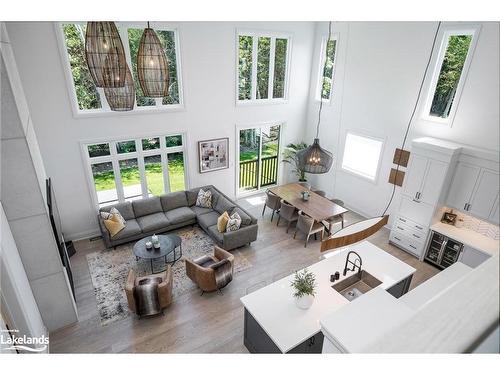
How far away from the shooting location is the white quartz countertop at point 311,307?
3.48m

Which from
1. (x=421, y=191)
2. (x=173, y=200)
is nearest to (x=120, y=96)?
(x=173, y=200)

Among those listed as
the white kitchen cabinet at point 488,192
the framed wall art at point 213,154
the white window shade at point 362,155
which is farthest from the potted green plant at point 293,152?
the white kitchen cabinet at point 488,192

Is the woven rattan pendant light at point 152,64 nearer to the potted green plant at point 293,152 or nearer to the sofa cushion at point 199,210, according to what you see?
the sofa cushion at point 199,210

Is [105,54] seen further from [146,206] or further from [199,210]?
[199,210]

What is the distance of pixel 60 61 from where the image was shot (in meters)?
5.84

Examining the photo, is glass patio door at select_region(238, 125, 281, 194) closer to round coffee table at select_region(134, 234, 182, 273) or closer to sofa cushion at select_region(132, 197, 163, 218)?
sofa cushion at select_region(132, 197, 163, 218)

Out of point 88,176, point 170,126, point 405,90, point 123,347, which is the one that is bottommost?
point 123,347

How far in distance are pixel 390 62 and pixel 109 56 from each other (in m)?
6.09

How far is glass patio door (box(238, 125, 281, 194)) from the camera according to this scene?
348 inches

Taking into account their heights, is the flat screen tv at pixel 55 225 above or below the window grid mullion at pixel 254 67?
below

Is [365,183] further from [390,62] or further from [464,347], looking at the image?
[464,347]

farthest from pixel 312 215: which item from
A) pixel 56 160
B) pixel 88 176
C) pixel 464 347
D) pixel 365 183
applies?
pixel 464 347

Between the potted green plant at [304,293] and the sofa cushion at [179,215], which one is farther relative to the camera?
the sofa cushion at [179,215]

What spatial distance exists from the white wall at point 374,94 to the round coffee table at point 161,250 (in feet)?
16.1
